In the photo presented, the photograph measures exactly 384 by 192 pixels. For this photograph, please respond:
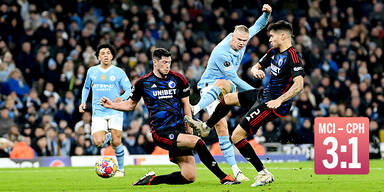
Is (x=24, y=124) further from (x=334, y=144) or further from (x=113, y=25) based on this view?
(x=334, y=144)

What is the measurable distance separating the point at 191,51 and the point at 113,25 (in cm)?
243

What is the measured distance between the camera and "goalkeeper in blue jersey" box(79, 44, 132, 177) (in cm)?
1293

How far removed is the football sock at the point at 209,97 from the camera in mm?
11188

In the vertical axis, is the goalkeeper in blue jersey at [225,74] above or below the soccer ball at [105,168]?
above

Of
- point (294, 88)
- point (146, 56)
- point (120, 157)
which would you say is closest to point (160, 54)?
point (294, 88)

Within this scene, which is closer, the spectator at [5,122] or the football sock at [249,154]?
the football sock at [249,154]

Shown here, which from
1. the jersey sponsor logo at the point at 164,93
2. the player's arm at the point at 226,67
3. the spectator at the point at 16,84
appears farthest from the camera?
the spectator at the point at 16,84

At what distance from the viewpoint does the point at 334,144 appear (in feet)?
36.3

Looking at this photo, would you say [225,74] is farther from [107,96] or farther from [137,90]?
[107,96]

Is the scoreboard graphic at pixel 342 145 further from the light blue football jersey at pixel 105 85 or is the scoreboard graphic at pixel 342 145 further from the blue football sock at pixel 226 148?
the light blue football jersey at pixel 105 85

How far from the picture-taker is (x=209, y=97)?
442 inches

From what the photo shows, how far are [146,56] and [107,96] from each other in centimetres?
711

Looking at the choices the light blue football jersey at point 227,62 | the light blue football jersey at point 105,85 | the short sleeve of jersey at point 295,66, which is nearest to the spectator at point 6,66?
the light blue football jersey at point 105,85

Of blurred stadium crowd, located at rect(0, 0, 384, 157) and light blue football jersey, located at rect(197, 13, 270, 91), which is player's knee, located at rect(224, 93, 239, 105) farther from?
blurred stadium crowd, located at rect(0, 0, 384, 157)
